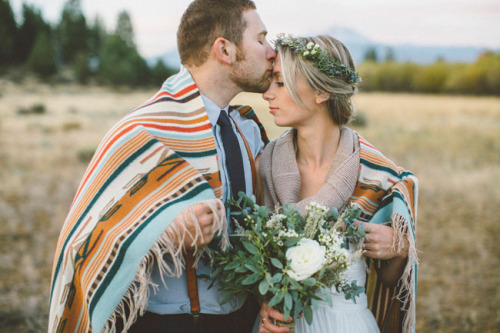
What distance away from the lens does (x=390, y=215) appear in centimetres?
244

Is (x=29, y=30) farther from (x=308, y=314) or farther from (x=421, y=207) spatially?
(x=308, y=314)

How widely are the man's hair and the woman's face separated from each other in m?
0.35

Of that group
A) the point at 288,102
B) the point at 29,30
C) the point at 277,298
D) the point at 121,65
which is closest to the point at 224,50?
the point at 288,102

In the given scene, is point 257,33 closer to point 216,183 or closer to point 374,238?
point 216,183

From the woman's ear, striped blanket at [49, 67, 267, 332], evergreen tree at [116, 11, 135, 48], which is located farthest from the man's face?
evergreen tree at [116, 11, 135, 48]

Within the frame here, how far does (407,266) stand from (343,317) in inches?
18.4

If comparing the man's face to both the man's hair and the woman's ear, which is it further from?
the woman's ear

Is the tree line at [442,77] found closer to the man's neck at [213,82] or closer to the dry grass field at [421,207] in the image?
the dry grass field at [421,207]

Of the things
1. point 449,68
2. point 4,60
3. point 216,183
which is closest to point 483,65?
point 449,68

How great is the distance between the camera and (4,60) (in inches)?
1654

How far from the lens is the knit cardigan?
94.3 inches

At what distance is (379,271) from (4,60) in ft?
159

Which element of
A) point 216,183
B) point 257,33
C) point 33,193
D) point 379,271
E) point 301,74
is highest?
point 257,33

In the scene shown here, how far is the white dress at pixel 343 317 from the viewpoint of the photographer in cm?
236
